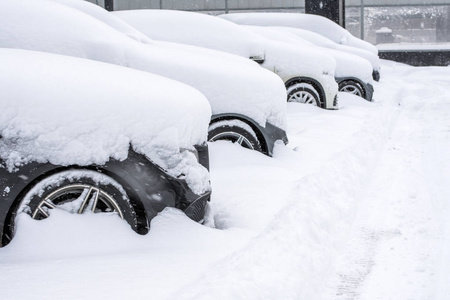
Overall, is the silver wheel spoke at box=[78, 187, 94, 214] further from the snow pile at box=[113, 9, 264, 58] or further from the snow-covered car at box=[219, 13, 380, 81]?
the snow-covered car at box=[219, 13, 380, 81]

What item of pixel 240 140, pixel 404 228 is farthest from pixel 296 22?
pixel 404 228

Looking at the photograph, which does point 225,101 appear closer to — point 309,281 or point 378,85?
point 309,281

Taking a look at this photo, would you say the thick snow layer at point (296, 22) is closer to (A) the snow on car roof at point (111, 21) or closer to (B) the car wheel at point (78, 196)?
(A) the snow on car roof at point (111, 21)

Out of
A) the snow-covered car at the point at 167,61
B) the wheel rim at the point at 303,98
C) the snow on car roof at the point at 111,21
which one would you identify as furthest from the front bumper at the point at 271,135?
the wheel rim at the point at 303,98

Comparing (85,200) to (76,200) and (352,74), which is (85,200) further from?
(352,74)

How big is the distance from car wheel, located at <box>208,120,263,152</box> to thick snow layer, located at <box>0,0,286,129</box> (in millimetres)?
140

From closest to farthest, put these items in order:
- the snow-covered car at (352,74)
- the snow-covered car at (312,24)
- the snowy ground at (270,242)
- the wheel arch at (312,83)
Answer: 1. the snowy ground at (270,242)
2. the wheel arch at (312,83)
3. the snow-covered car at (352,74)
4. the snow-covered car at (312,24)

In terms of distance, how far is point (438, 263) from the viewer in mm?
4051

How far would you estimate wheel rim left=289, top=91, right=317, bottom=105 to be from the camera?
966 cm

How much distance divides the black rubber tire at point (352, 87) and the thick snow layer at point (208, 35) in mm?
3642

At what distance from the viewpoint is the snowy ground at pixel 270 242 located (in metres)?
3.37

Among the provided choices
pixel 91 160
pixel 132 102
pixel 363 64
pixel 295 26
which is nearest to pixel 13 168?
pixel 91 160

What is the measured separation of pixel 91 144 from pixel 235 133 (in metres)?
2.44

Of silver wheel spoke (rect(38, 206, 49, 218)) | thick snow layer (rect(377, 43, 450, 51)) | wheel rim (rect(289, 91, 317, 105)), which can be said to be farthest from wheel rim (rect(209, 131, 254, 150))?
thick snow layer (rect(377, 43, 450, 51))
